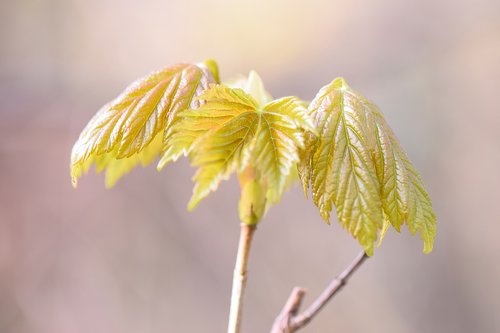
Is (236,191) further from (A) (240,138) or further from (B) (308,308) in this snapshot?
(A) (240,138)

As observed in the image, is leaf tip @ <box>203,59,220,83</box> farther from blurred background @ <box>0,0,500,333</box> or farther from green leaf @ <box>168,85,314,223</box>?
blurred background @ <box>0,0,500,333</box>

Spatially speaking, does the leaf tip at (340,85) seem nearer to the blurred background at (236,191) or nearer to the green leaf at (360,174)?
the green leaf at (360,174)

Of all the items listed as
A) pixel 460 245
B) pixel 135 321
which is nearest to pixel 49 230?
pixel 135 321

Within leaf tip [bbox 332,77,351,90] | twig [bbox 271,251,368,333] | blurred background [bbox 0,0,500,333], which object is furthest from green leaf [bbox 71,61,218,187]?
blurred background [bbox 0,0,500,333]

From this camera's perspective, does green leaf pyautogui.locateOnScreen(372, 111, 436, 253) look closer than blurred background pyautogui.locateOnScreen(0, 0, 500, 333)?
Yes

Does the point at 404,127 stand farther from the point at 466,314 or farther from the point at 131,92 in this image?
the point at 131,92
